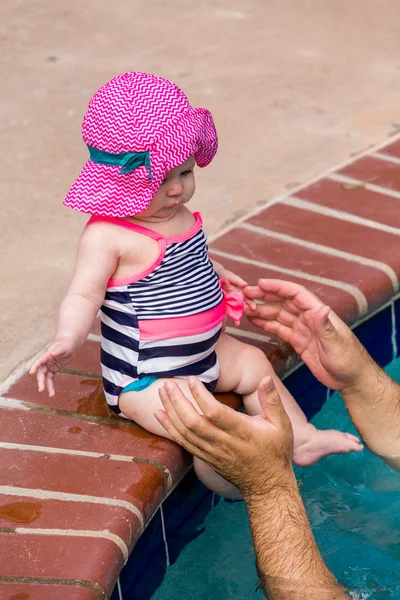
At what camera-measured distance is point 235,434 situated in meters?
2.24

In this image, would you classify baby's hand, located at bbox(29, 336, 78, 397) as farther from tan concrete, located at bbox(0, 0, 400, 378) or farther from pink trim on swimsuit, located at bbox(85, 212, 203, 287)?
tan concrete, located at bbox(0, 0, 400, 378)

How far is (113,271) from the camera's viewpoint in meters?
2.35

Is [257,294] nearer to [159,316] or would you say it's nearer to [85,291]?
[159,316]

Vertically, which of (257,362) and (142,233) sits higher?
(142,233)

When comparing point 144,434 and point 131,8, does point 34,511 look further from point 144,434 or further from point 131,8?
point 131,8

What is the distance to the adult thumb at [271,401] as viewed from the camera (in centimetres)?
222

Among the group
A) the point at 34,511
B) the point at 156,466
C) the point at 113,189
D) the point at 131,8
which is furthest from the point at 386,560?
the point at 131,8

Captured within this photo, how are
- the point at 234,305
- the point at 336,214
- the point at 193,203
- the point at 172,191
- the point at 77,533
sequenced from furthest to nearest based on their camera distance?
the point at 193,203
the point at 336,214
the point at 234,305
the point at 172,191
the point at 77,533

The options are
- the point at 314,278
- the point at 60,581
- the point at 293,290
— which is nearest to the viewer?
the point at 60,581

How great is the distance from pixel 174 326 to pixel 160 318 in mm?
41

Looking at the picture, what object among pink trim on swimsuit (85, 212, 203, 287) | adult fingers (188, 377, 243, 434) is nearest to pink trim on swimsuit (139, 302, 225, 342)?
pink trim on swimsuit (85, 212, 203, 287)

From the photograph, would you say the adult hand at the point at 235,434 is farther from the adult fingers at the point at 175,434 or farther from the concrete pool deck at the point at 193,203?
the concrete pool deck at the point at 193,203

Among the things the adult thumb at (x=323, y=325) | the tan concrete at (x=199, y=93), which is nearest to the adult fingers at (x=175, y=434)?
the adult thumb at (x=323, y=325)

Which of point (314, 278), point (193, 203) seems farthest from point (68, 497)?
point (193, 203)
